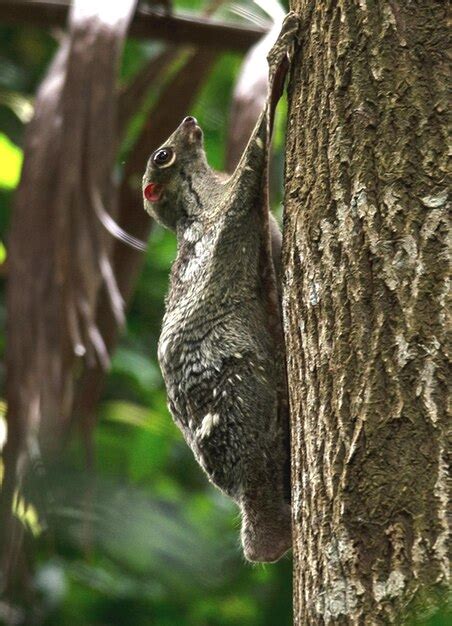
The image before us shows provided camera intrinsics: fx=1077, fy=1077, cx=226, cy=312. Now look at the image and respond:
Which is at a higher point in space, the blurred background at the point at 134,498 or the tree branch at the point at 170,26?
the tree branch at the point at 170,26

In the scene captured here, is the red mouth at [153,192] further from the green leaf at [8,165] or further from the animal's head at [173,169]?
the green leaf at [8,165]

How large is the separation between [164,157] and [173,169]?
0.06 metres

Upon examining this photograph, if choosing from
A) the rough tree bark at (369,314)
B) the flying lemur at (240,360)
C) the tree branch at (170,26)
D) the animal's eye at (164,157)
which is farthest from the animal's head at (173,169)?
the rough tree bark at (369,314)

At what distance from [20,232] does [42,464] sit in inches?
34.0

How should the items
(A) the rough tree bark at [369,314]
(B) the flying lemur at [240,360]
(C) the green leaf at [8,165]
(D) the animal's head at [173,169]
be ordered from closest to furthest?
1. (A) the rough tree bark at [369,314]
2. (B) the flying lemur at [240,360]
3. (D) the animal's head at [173,169]
4. (C) the green leaf at [8,165]

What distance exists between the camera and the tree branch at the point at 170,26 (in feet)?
17.1

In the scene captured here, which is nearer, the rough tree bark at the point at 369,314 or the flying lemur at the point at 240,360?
the rough tree bark at the point at 369,314

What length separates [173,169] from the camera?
13.7 feet

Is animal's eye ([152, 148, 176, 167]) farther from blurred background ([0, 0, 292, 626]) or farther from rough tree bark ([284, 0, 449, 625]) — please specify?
rough tree bark ([284, 0, 449, 625])

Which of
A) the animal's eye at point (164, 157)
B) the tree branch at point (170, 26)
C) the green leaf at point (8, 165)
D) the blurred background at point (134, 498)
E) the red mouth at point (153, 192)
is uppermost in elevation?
the tree branch at point (170, 26)

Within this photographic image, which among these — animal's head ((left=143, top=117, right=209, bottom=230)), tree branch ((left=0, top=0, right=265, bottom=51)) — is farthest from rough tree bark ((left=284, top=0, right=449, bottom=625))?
tree branch ((left=0, top=0, right=265, bottom=51))

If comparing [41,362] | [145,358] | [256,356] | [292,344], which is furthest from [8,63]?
[292,344]

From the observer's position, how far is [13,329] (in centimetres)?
378

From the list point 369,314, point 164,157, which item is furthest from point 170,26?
point 369,314
